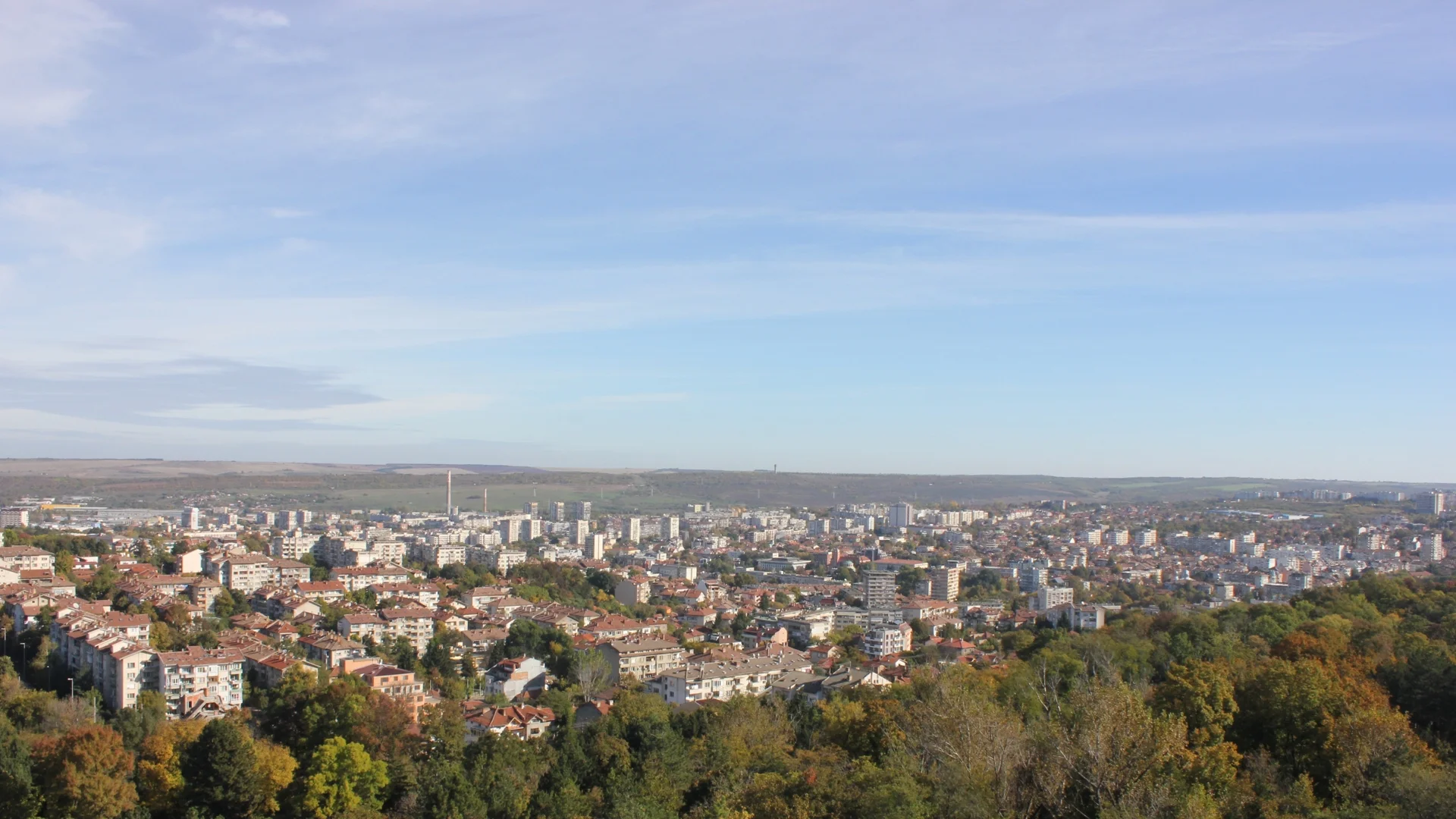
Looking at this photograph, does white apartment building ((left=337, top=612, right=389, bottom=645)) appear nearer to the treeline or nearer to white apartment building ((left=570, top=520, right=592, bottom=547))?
the treeline

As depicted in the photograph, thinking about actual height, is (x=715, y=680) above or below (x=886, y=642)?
above

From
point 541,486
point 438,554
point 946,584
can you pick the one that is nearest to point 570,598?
point 438,554

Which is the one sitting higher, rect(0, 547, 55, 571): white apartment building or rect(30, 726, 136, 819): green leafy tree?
rect(0, 547, 55, 571): white apartment building

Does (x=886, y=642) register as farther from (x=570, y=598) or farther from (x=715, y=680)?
(x=570, y=598)

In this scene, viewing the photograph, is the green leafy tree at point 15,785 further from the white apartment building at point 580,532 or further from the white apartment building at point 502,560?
the white apartment building at point 580,532

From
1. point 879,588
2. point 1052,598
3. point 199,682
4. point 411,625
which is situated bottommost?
point 1052,598

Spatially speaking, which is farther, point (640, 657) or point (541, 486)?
point (541, 486)

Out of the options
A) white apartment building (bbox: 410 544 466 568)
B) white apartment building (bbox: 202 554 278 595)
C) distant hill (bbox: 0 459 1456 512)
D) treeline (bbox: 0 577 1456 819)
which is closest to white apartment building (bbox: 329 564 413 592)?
white apartment building (bbox: 202 554 278 595)

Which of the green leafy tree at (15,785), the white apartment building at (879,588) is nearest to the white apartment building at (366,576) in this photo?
the white apartment building at (879,588)

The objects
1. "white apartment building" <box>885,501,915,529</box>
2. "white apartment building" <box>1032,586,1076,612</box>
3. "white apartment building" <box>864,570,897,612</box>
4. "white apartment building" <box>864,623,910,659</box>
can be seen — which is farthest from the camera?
"white apartment building" <box>885,501,915,529</box>

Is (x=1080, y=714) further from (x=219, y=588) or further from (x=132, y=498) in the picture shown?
(x=132, y=498)
